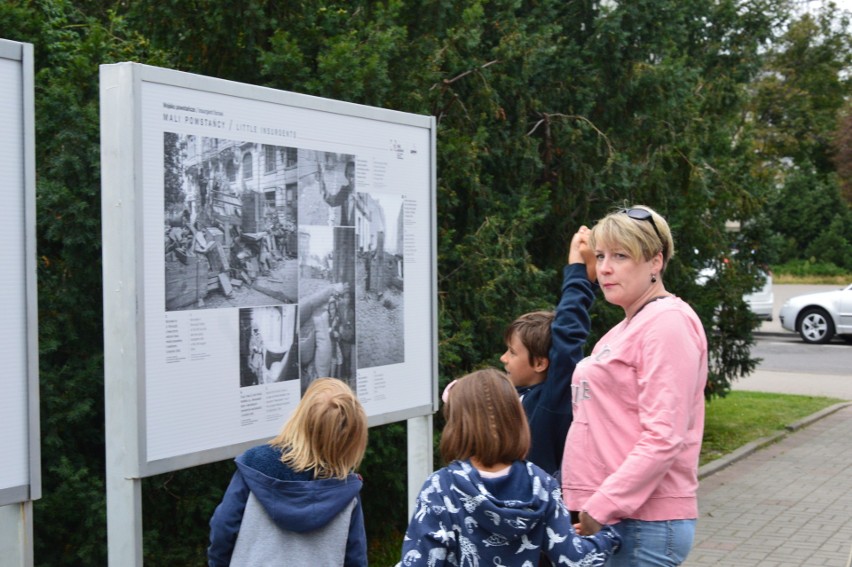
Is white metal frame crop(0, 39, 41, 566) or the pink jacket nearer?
the pink jacket

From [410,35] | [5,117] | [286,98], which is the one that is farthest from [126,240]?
[410,35]

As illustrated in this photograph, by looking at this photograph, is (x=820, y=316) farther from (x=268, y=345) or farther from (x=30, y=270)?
(x=30, y=270)

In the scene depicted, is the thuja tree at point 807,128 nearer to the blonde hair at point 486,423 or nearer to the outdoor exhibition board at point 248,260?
the outdoor exhibition board at point 248,260

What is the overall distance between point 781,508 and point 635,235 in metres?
5.73

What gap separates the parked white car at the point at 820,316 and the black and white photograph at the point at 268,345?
19.2 meters

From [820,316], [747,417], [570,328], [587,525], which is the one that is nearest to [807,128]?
[820,316]

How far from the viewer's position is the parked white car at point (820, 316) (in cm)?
2164

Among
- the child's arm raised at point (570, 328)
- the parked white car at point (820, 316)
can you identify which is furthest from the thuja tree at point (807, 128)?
the child's arm raised at point (570, 328)

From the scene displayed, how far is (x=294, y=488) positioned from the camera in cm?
315

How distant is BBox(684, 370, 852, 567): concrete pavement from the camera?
6.86 metres

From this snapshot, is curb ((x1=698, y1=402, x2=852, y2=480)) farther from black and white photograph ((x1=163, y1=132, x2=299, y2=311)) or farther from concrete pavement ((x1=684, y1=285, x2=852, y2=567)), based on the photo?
black and white photograph ((x1=163, y1=132, x2=299, y2=311))

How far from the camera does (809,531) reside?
7383 millimetres

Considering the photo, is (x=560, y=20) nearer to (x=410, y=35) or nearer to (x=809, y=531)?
(x=410, y=35)

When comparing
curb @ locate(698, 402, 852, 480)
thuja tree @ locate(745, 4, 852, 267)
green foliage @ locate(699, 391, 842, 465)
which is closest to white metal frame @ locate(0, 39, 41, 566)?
curb @ locate(698, 402, 852, 480)
